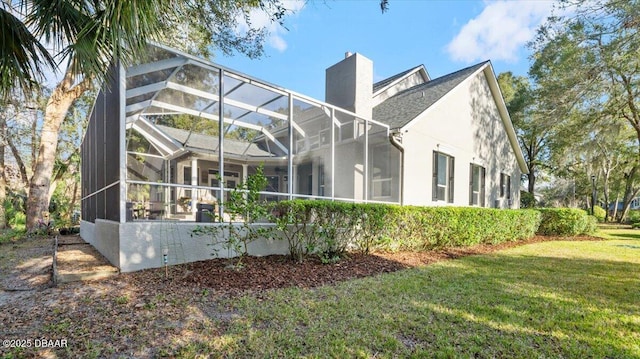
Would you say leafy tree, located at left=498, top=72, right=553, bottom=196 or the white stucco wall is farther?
leafy tree, located at left=498, top=72, right=553, bottom=196

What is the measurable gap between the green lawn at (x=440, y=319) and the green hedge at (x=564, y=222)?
859 cm

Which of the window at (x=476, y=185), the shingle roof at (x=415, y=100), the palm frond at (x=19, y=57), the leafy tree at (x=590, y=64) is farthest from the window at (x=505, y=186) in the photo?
the palm frond at (x=19, y=57)

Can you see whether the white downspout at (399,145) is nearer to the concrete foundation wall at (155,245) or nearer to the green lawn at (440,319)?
the green lawn at (440,319)

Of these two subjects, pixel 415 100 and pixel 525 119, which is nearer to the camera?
pixel 415 100

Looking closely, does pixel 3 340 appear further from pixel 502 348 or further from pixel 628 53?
pixel 628 53

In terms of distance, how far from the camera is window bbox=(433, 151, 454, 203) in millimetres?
11125

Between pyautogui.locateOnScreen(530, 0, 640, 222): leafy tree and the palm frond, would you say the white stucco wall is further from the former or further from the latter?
the palm frond

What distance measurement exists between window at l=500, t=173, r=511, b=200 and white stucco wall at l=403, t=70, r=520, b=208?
0.33 meters

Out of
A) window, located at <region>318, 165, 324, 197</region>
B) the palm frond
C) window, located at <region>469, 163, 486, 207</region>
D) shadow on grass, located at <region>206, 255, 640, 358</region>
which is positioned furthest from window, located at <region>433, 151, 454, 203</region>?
the palm frond

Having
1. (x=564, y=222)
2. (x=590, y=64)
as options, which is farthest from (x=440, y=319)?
(x=590, y=64)

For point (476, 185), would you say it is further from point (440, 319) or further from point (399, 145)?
point (440, 319)

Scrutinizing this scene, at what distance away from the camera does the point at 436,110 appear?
441 inches

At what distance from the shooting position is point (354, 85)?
10594 mm

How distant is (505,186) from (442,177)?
6155 millimetres
